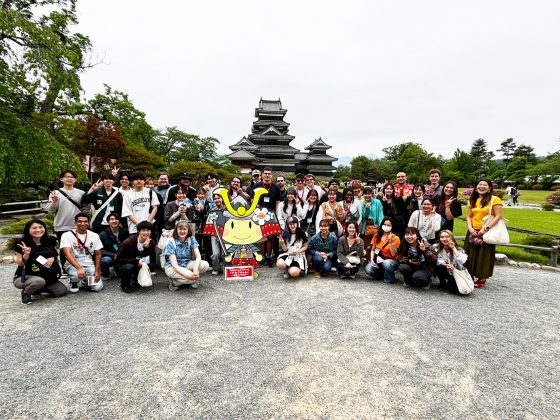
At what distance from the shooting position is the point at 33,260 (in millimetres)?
4027

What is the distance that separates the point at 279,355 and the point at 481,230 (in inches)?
158

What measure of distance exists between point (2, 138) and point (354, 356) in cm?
970

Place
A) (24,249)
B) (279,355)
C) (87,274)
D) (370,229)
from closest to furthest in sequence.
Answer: (279,355)
(24,249)
(87,274)
(370,229)

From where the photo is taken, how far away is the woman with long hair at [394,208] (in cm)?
→ 562

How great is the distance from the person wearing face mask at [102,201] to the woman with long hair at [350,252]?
4.19 metres

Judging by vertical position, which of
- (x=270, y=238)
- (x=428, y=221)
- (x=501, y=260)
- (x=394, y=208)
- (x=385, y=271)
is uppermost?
(x=394, y=208)

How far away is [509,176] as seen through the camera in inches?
1566

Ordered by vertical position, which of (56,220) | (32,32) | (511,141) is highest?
(511,141)

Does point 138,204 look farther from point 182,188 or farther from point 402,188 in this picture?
point 402,188

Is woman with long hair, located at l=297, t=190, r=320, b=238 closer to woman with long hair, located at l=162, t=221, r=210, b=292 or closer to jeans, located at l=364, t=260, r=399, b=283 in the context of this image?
jeans, located at l=364, t=260, r=399, b=283

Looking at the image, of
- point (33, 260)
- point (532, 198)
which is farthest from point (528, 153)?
point (33, 260)

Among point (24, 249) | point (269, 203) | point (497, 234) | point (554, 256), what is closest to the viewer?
point (24, 249)

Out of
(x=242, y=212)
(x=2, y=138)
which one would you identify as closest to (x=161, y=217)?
(x=242, y=212)

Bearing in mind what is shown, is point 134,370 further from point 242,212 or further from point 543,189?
point 543,189
